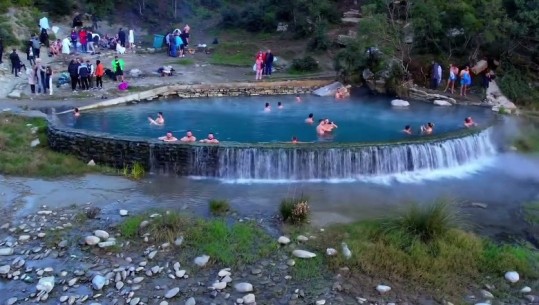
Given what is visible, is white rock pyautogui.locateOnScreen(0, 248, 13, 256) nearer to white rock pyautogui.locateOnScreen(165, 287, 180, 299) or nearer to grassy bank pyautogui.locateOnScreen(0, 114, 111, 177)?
white rock pyautogui.locateOnScreen(165, 287, 180, 299)

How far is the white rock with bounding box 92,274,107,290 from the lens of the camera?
32.4 ft

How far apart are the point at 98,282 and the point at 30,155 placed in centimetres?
752

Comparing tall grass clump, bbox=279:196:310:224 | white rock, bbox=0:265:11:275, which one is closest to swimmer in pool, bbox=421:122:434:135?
tall grass clump, bbox=279:196:310:224

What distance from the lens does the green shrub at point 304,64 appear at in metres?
28.1

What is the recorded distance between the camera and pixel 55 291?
9.86 m

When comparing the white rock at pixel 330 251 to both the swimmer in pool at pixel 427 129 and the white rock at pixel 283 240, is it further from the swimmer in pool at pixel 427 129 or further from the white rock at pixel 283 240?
the swimmer in pool at pixel 427 129

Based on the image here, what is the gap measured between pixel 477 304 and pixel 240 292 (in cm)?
407

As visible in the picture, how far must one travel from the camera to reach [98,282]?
32.7 feet

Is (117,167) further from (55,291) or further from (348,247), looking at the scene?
(348,247)

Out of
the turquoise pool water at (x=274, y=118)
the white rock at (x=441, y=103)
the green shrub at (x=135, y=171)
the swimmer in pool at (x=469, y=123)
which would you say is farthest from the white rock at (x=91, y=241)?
the white rock at (x=441, y=103)

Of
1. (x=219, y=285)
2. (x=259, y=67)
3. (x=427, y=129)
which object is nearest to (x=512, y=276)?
(x=219, y=285)

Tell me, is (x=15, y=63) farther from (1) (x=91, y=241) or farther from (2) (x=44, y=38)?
(1) (x=91, y=241)

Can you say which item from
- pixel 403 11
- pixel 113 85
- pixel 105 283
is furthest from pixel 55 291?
pixel 403 11

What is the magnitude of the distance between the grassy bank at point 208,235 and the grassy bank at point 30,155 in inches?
164
